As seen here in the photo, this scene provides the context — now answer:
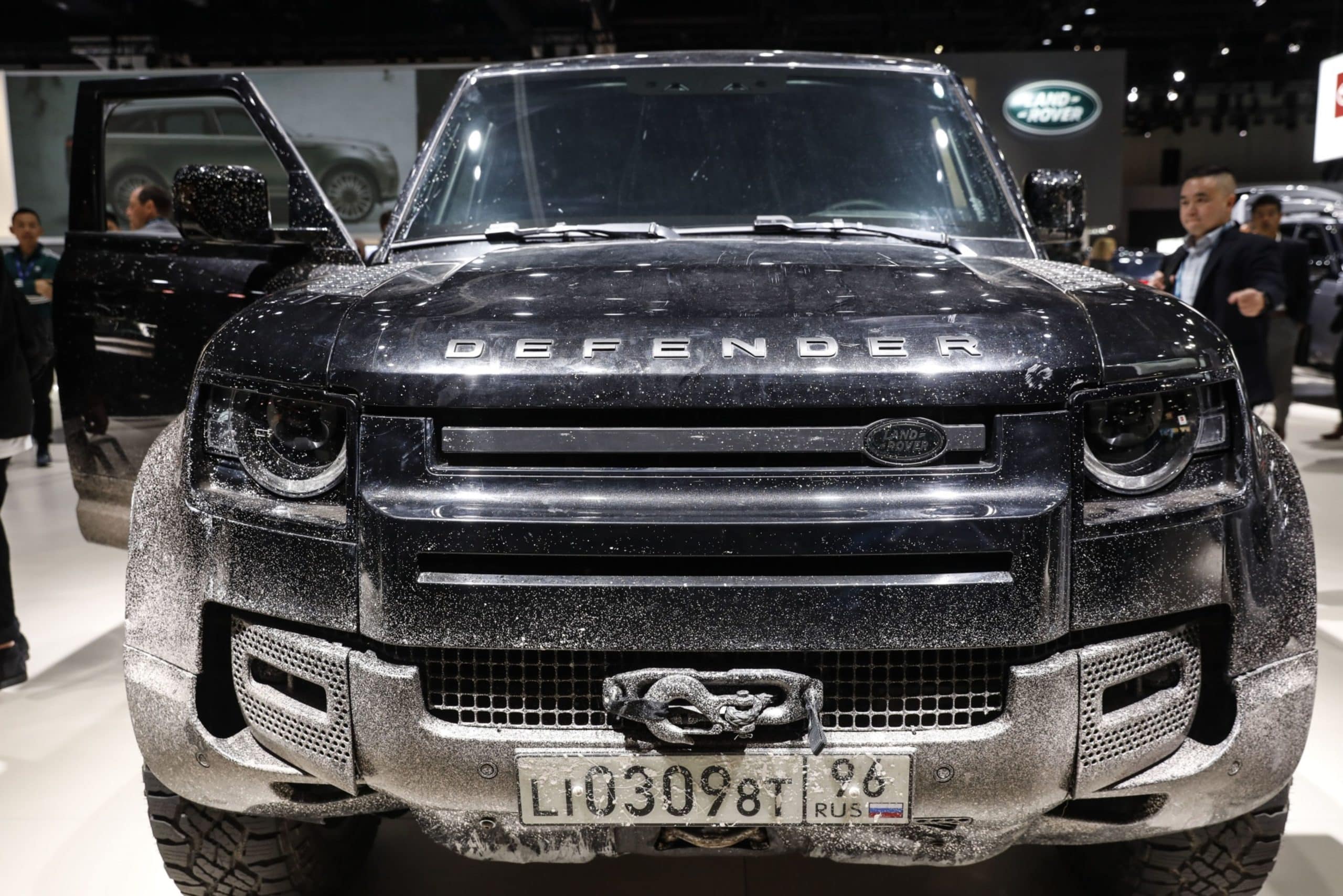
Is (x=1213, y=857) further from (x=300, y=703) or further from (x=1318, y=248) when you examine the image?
(x=1318, y=248)

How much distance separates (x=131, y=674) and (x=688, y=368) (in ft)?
3.40

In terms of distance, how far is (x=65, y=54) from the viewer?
603 inches

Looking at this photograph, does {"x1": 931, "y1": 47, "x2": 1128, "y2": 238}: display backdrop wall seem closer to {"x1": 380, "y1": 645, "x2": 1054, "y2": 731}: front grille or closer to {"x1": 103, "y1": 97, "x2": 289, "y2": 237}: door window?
{"x1": 103, "y1": 97, "x2": 289, "y2": 237}: door window

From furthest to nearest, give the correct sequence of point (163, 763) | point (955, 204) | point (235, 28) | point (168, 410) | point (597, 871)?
point (235, 28)
point (168, 410)
point (955, 204)
point (597, 871)
point (163, 763)

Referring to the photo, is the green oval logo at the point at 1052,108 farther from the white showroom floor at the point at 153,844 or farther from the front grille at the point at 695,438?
the front grille at the point at 695,438

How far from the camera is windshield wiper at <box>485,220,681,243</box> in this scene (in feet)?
8.19

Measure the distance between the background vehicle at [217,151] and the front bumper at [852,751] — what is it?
9.15 meters

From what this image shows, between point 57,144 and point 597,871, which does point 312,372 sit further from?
point 57,144

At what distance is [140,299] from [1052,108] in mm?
10826

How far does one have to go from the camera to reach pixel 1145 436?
1717mm

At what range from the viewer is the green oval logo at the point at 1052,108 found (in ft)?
39.3

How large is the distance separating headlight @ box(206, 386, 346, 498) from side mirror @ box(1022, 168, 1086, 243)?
6.20ft

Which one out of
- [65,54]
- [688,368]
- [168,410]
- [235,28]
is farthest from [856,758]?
[65,54]

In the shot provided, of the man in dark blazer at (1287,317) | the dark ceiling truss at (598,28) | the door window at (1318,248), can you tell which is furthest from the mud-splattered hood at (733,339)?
the dark ceiling truss at (598,28)
